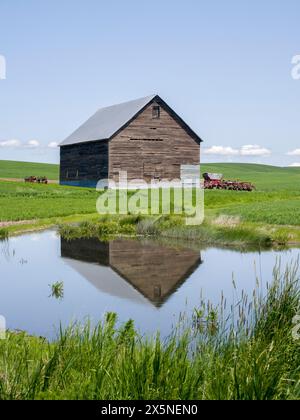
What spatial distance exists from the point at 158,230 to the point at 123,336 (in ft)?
64.7

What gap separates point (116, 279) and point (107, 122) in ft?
136

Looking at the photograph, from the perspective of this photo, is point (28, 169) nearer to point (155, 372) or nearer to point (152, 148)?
point (152, 148)

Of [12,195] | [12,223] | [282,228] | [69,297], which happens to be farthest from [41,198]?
[69,297]

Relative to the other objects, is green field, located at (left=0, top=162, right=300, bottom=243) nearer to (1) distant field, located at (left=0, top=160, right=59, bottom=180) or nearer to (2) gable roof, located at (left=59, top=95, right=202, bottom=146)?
(2) gable roof, located at (left=59, top=95, right=202, bottom=146)

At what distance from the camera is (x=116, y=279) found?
17.6 meters

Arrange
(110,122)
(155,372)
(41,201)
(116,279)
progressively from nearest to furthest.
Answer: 1. (155,372)
2. (116,279)
3. (41,201)
4. (110,122)

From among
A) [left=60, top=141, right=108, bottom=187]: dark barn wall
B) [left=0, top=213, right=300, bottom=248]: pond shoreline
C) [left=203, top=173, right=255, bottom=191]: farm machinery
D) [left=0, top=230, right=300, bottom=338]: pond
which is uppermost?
[left=60, top=141, right=108, bottom=187]: dark barn wall

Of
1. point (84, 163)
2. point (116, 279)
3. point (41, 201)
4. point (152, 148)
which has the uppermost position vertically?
point (152, 148)

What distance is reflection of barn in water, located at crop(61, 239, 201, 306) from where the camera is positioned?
16.2m

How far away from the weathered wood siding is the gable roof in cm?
53

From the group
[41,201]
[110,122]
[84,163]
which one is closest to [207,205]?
[41,201]

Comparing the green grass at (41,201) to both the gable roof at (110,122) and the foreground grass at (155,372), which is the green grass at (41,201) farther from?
the foreground grass at (155,372)

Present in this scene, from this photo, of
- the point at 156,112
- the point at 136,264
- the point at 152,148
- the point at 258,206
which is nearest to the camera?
the point at 136,264

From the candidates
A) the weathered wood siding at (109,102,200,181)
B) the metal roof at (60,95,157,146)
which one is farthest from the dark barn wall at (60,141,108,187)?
the weathered wood siding at (109,102,200,181)
